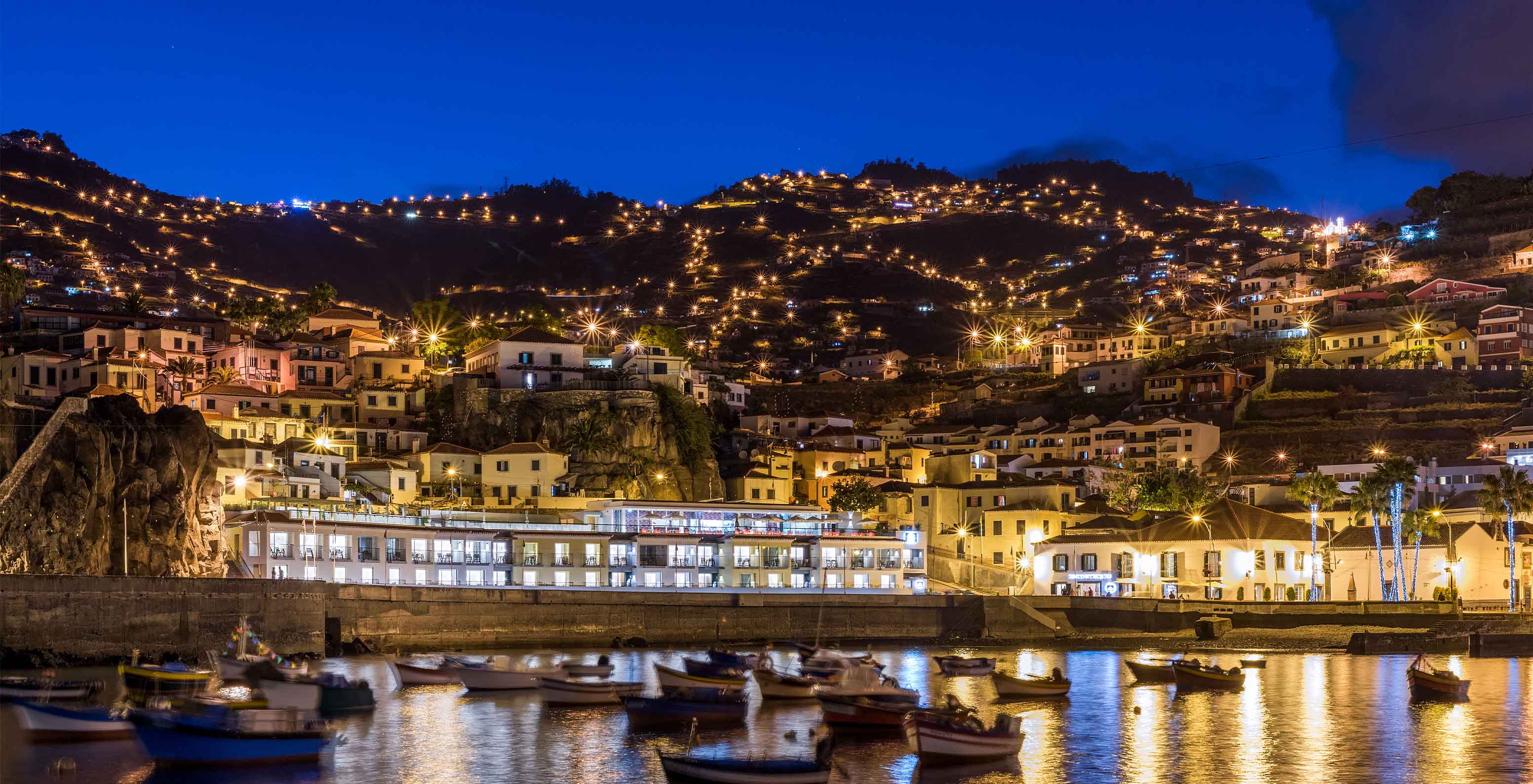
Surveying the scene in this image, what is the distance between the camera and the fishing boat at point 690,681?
43375mm

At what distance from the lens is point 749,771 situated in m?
30.1

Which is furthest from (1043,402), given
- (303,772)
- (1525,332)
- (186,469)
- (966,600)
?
(303,772)

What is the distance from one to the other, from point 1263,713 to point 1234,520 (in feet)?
97.1

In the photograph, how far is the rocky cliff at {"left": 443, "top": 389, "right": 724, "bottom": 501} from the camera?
79812mm

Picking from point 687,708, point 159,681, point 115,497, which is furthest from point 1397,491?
point 115,497

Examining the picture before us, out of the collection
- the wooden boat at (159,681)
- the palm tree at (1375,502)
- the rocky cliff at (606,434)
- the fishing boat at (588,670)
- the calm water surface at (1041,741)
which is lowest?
the calm water surface at (1041,741)

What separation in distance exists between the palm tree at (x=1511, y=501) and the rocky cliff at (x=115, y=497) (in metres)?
54.3

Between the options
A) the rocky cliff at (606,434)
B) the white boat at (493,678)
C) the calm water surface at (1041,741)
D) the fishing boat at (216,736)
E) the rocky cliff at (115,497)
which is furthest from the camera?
the rocky cliff at (606,434)

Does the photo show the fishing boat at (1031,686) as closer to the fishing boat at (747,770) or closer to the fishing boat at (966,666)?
the fishing boat at (966,666)

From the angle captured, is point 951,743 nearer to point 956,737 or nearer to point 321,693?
point 956,737

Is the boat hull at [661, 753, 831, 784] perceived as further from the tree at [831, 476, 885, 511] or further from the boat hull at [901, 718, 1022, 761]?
the tree at [831, 476, 885, 511]

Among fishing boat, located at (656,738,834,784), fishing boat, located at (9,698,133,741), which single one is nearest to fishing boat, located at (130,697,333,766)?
fishing boat, located at (9,698,133,741)

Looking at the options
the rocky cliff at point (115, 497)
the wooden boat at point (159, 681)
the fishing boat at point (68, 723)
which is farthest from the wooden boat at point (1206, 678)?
the rocky cliff at point (115, 497)

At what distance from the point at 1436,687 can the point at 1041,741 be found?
51.1 ft
